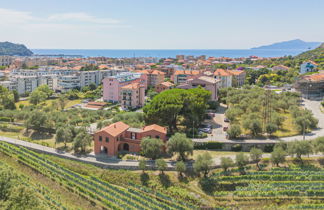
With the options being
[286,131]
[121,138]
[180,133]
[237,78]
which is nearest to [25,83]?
[121,138]

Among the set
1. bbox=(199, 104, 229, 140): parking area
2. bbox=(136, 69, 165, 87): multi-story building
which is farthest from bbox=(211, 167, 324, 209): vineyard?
bbox=(136, 69, 165, 87): multi-story building

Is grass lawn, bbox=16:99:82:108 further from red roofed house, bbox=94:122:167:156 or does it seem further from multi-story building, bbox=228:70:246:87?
multi-story building, bbox=228:70:246:87

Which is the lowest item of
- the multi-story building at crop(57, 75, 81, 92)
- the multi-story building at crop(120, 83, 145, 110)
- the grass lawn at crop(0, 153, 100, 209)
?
the grass lawn at crop(0, 153, 100, 209)

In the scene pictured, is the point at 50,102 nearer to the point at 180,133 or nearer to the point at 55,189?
the point at 180,133

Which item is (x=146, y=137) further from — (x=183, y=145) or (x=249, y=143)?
(x=249, y=143)

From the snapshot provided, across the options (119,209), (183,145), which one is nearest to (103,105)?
(183,145)

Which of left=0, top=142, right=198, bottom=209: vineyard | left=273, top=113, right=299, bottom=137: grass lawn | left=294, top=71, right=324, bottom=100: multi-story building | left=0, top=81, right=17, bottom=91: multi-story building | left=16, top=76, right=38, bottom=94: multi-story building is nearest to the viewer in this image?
left=0, top=142, right=198, bottom=209: vineyard
